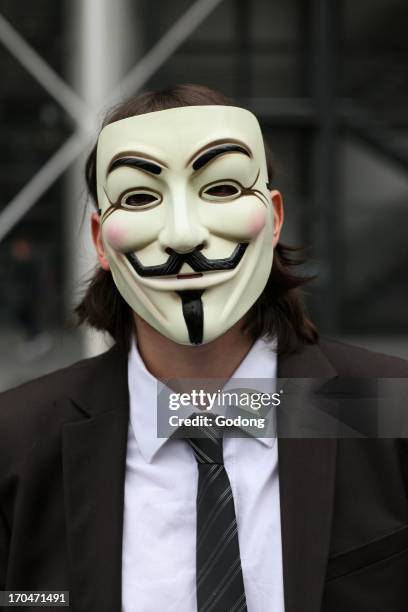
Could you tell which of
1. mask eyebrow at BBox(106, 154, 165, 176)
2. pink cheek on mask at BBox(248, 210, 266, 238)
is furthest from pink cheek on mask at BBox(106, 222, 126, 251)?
pink cheek on mask at BBox(248, 210, 266, 238)

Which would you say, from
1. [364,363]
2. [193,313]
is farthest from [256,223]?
[364,363]

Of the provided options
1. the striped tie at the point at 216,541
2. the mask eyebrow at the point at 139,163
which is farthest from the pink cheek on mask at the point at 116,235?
the striped tie at the point at 216,541

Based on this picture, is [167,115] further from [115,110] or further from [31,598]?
[31,598]

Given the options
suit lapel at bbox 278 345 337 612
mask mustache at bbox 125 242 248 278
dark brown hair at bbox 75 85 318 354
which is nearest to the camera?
suit lapel at bbox 278 345 337 612

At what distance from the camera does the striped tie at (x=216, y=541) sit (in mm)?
1310

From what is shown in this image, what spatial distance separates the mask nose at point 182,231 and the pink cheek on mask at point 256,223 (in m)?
0.09

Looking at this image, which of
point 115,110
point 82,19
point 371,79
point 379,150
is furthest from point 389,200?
point 115,110

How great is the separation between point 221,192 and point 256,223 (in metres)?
0.09

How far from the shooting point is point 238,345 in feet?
5.14

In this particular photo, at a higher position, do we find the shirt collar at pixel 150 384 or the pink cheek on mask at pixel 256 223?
the pink cheek on mask at pixel 256 223

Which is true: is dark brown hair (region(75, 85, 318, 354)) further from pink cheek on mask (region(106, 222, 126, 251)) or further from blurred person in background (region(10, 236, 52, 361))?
blurred person in background (region(10, 236, 52, 361))

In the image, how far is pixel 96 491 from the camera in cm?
142

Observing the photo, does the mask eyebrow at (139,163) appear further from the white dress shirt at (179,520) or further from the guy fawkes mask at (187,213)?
the white dress shirt at (179,520)

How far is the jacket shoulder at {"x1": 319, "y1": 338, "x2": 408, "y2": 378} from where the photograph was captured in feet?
5.08
